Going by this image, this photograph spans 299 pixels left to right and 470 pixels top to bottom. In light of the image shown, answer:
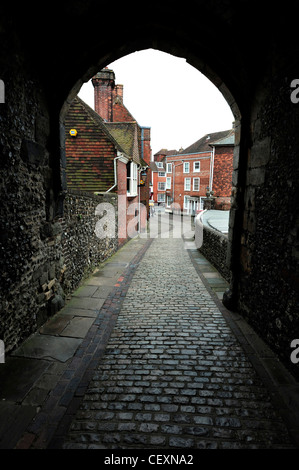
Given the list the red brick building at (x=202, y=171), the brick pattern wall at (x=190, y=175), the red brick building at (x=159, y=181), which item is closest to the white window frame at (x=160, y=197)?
the red brick building at (x=159, y=181)

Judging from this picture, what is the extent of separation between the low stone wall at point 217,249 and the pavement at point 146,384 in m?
2.44

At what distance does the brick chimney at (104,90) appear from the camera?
15.4 m

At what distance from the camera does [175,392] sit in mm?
2957

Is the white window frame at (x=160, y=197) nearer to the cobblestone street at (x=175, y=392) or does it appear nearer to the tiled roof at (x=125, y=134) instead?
the tiled roof at (x=125, y=134)

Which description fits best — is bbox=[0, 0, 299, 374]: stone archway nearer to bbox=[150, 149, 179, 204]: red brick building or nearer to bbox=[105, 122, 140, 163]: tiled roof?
bbox=[105, 122, 140, 163]: tiled roof

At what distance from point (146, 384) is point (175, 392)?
1.20 feet

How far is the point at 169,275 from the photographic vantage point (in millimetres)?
7848

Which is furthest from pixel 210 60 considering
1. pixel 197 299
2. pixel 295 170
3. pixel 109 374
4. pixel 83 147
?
pixel 83 147

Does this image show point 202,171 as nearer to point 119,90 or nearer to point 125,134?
point 119,90

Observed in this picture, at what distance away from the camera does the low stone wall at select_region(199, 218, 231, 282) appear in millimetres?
7498

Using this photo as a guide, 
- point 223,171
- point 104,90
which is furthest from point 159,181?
point 104,90

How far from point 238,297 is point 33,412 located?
3.93 m

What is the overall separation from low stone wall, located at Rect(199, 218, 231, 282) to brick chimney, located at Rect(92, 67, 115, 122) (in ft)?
36.3

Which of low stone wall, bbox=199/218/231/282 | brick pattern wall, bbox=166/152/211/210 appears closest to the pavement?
low stone wall, bbox=199/218/231/282
